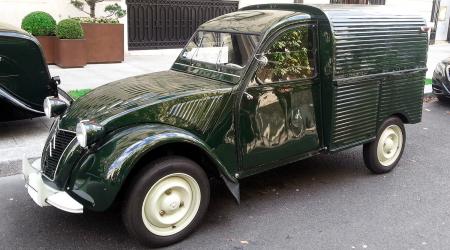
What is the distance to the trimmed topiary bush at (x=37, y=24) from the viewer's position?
30.8 feet

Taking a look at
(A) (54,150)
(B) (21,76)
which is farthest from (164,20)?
(A) (54,150)

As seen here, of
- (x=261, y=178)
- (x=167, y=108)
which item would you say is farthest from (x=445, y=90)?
(x=167, y=108)

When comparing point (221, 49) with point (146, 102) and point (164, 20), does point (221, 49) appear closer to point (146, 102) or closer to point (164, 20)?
point (146, 102)

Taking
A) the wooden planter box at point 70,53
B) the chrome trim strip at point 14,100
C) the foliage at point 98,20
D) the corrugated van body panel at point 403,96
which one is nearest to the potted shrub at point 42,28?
the wooden planter box at point 70,53

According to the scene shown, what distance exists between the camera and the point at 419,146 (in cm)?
634

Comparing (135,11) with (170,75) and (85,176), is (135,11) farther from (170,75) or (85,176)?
(85,176)

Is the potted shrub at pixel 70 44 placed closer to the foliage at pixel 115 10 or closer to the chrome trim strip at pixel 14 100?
the foliage at pixel 115 10

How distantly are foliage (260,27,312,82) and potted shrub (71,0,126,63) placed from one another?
669 centimetres

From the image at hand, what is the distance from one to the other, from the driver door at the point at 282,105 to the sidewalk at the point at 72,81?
1973 millimetres

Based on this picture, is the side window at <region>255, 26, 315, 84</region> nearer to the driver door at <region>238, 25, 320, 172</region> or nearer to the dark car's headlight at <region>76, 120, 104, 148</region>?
the driver door at <region>238, 25, 320, 172</region>

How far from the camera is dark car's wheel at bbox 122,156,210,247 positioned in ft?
11.1

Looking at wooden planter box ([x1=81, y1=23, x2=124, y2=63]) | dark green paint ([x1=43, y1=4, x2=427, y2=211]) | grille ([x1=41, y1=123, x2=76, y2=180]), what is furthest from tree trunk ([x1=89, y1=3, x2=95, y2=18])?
grille ([x1=41, y1=123, x2=76, y2=180])

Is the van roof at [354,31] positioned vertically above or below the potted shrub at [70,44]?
above

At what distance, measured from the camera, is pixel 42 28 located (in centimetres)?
942
